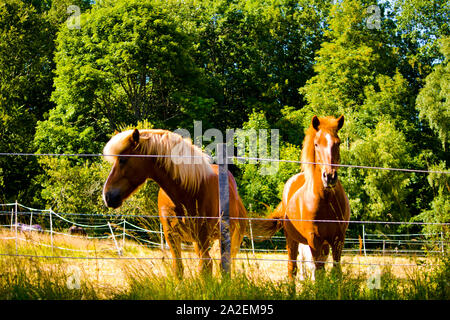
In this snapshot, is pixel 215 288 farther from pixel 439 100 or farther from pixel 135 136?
pixel 439 100

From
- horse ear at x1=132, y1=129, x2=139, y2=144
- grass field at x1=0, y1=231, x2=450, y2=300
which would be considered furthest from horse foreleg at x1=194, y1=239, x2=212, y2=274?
horse ear at x1=132, y1=129, x2=139, y2=144

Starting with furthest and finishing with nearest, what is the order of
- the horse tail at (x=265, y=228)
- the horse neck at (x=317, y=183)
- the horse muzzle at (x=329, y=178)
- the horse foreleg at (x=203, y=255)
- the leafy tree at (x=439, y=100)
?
the leafy tree at (x=439, y=100)
the horse tail at (x=265, y=228)
the horse neck at (x=317, y=183)
the horse muzzle at (x=329, y=178)
the horse foreleg at (x=203, y=255)

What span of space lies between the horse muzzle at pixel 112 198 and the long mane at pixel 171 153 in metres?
0.34

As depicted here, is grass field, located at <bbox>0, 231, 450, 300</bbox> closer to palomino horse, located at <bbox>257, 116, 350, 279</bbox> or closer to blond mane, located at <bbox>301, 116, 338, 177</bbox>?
palomino horse, located at <bbox>257, 116, 350, 279</bbox>

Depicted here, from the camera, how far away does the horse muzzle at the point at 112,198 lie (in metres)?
3.72

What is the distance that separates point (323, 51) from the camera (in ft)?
88.1

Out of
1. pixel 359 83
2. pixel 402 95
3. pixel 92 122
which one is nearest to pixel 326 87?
pixel 359 83

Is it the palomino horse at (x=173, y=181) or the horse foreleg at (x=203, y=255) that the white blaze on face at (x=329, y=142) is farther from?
the horse foreleg at (x=203, y=255)

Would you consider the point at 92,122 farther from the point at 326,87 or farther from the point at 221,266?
the point at 221,266

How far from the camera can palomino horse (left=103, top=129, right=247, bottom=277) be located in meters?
3.82

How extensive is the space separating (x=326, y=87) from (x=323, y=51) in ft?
8.09

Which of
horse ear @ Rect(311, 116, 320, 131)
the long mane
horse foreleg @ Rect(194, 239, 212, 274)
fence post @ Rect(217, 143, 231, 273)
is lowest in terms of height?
horse foreleg @ Rect(194, 239, 212, 274)

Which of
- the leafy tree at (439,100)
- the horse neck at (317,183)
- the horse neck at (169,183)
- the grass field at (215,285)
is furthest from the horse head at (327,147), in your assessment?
the leafy tree at (439,100)

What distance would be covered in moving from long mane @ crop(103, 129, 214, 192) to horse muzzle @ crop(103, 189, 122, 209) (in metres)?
0.34
